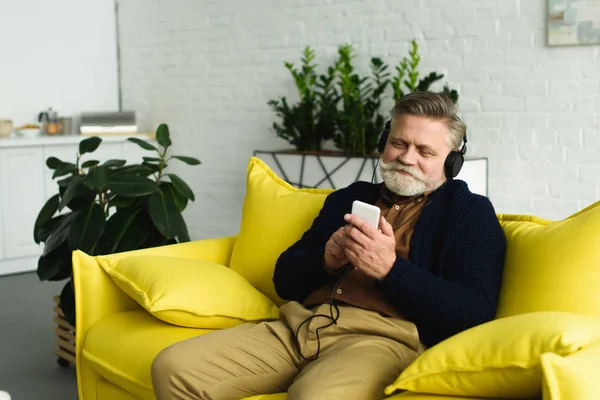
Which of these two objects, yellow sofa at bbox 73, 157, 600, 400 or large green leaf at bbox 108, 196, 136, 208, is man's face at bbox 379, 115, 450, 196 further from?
large green leaf at bbox 108, 196, 136, 208

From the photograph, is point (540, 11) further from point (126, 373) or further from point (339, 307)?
point (126, 373)

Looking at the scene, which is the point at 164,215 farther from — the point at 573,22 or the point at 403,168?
the point at 573,22

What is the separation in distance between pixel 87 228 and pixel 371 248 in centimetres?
→ 147

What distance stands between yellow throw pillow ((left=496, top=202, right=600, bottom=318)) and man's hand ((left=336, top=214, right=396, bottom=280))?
32 centimetres

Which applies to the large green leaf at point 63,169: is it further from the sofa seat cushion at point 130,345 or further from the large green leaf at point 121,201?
the sofa seat cushion at point 130,345

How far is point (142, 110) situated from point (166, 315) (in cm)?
373

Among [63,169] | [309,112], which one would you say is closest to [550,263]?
[63,169]

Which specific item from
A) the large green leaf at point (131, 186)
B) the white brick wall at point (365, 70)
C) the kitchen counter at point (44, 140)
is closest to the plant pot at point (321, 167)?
the white brick wall at point (365, 70)

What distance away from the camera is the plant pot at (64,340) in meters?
3.37

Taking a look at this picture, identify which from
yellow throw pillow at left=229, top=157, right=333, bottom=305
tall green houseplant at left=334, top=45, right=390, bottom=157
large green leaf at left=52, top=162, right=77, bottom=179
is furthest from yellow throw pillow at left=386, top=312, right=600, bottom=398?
tall green houseplant at left=334, top=45, right=390, bottom=157

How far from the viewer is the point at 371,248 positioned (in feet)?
6.35

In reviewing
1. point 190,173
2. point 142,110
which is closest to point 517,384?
point 190,173

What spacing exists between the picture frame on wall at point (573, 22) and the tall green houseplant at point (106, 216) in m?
1.71

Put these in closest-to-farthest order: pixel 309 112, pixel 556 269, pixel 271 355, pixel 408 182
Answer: pixel 556 269 < pixel 271 355 < pixel 408 182 < pixel 309 112
